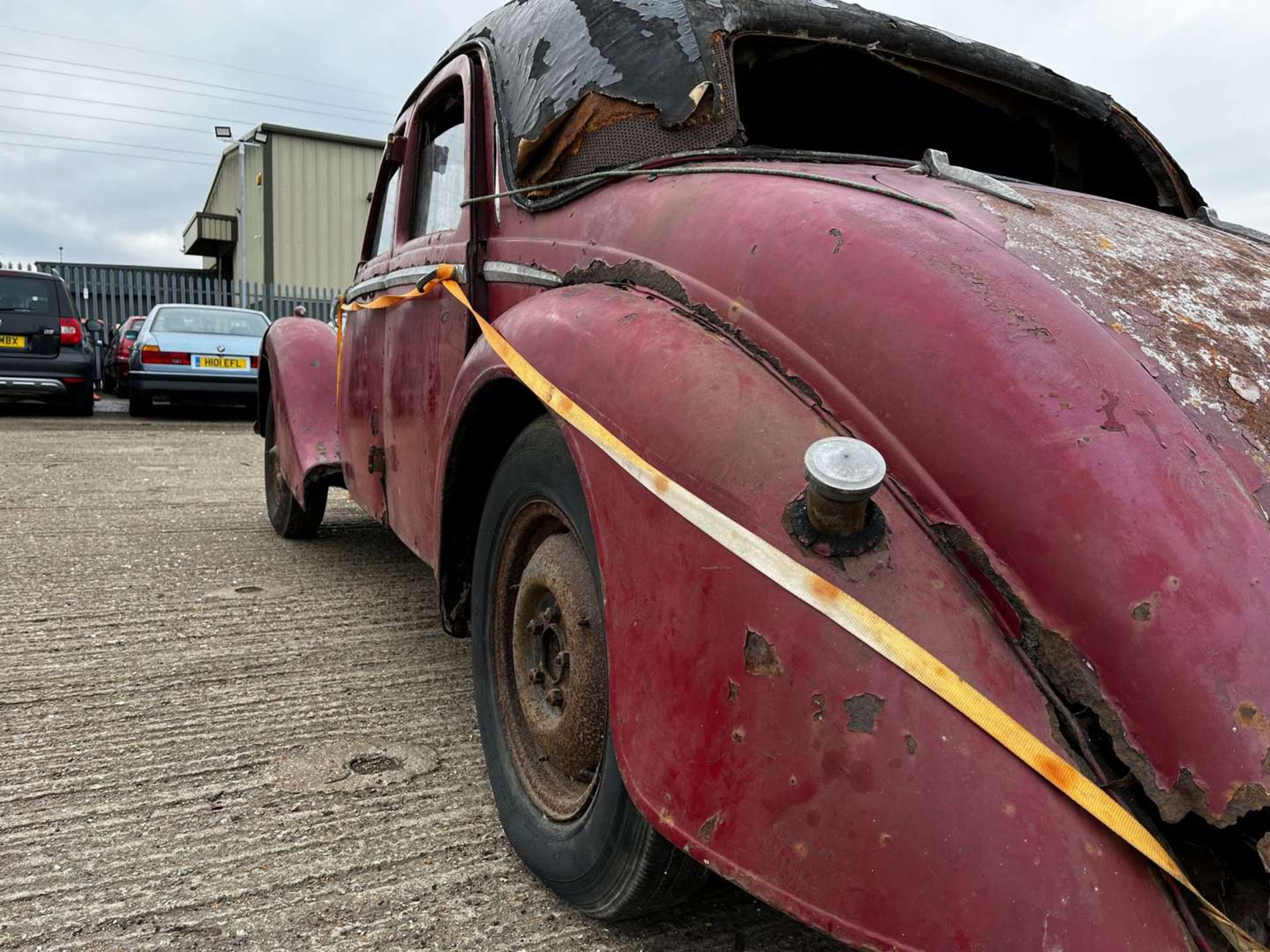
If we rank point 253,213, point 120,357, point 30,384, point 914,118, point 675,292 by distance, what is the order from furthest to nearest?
point 253,213 < point 120,357 < point 30,384 < point 914,118 < point 675,292

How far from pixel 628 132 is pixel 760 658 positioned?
1430mm

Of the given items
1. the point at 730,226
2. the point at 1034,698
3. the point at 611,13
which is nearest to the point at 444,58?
the point at 611,13

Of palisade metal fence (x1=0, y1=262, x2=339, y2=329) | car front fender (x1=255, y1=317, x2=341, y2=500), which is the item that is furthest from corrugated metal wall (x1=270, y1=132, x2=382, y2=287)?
car front fender (x1=255, y1=317, x2=341, y2=500)

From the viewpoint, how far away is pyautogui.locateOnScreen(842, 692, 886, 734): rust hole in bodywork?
3.57 ft

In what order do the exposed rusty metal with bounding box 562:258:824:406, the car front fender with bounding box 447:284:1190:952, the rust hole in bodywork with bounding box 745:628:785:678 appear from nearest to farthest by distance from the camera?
the car front fender with bounding box 447:284:1190:952 → the rust hole in bodywork with bounding box 745:628:785:678 → the exposed rusty metal with bounding box 562:258:824:406

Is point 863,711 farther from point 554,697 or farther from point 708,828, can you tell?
point 554,697

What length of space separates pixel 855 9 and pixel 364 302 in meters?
2.02

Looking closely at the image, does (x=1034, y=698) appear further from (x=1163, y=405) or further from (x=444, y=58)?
(x=444, y=58)

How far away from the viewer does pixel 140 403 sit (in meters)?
11.5

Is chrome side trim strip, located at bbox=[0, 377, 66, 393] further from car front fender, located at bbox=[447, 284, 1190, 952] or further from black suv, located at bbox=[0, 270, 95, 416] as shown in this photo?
car front fender, located at bbox=[447, 284, 1190, 952]

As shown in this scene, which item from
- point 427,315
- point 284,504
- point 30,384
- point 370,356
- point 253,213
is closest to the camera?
point 427,315

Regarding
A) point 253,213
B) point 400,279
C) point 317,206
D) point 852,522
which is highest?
point 317,206

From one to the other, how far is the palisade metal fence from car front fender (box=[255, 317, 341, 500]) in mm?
16047

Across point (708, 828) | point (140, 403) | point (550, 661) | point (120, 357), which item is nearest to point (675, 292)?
point (550, 661)
